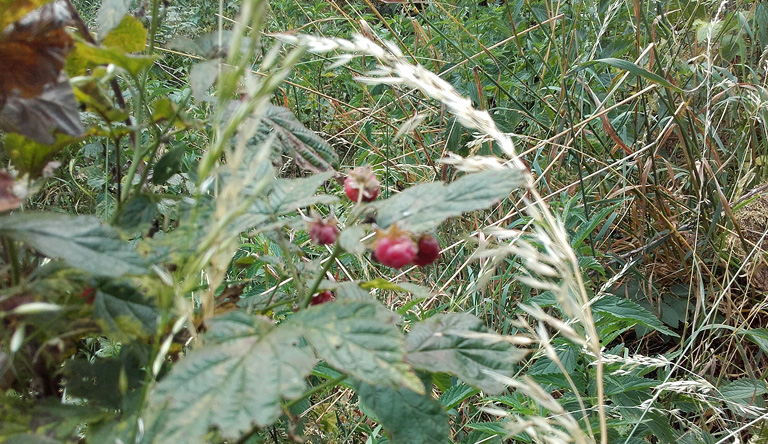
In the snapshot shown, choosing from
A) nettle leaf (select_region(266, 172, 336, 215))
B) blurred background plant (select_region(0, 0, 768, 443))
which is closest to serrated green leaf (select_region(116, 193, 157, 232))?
blurred background plant (select_region(0, 0, 768, 443))

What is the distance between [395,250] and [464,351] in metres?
0.13

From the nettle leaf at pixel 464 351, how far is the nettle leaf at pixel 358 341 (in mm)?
92

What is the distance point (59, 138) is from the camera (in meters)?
0.59

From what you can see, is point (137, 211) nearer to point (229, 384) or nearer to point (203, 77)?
point (203, 77)

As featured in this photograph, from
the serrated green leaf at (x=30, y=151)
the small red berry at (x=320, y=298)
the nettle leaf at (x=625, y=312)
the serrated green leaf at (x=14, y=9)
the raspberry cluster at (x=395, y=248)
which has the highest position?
the serrated green leaf at (x=14, y=9)

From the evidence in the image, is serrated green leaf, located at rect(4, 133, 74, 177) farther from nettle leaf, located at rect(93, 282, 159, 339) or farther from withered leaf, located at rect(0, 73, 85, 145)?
nettle leaf, located at rect(93, 282, 159, 339)

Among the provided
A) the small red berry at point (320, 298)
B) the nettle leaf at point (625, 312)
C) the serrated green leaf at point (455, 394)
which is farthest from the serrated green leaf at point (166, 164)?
the nettle leaf at point (625, 312)

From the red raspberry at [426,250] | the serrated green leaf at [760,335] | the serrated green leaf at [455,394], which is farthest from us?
the serrated green leaf at [760,335]

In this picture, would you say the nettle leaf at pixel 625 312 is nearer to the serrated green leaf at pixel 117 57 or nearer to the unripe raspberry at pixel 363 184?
the unripe raspberry at pixel 363 184

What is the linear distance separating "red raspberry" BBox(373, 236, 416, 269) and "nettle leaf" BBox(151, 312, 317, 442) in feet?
0.41

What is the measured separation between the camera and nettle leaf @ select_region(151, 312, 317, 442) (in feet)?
1.35

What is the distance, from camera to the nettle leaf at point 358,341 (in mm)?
458

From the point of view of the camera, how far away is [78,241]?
0.50 meters

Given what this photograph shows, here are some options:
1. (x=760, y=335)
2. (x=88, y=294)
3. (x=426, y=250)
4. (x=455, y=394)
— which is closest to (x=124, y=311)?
(x=88, y=294)
